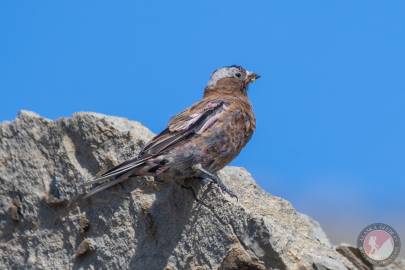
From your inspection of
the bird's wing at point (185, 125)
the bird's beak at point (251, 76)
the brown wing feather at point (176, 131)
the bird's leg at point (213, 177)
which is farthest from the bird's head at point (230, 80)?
the bird's leg at point (213, 177)

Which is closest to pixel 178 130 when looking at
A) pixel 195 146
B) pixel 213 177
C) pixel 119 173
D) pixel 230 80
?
pixel 195 146

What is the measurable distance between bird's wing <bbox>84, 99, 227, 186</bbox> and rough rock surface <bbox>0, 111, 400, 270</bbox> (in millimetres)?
415

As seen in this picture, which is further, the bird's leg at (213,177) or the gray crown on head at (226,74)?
the gray crown on head at (226,74)

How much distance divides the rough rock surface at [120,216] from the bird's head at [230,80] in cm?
87

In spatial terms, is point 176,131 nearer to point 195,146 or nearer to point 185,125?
point 185,125

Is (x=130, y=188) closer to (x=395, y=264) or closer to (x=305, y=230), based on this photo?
(x=305, y=230)

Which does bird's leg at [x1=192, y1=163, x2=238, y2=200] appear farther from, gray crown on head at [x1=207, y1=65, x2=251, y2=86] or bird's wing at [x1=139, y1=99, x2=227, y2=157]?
gray crown on head at [x1=207, y1=65, x2=251, y2=86]

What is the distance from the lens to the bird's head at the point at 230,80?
11102 mm

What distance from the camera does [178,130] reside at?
383 inches

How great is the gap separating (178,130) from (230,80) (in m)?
1.63

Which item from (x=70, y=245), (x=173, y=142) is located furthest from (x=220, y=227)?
(x=70, y=245)

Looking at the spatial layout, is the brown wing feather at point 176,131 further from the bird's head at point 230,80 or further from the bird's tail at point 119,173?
the bird's head at point 230,80

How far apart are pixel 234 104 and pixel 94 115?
1340 millimetres

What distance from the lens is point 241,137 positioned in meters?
9.99
